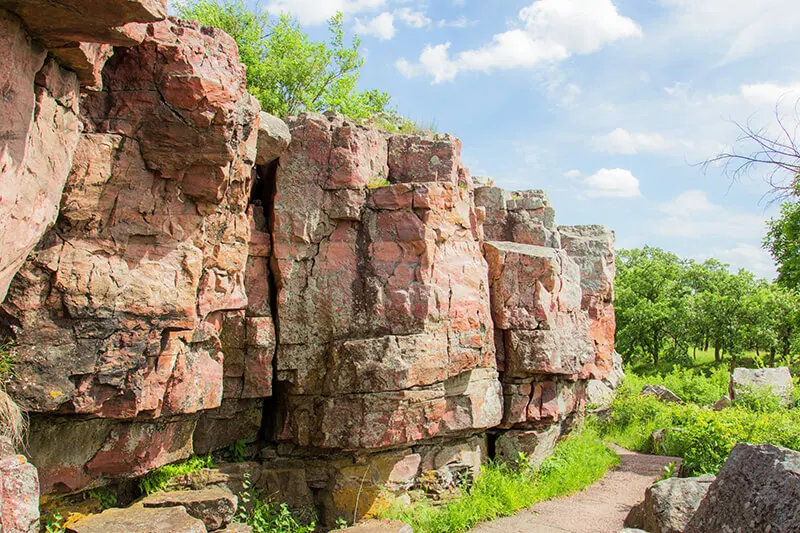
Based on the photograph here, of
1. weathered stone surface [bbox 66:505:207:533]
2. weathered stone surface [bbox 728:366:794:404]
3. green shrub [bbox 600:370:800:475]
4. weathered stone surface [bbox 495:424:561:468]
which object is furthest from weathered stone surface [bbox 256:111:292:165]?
weathered stone surface [bbox 728:366:794:404]

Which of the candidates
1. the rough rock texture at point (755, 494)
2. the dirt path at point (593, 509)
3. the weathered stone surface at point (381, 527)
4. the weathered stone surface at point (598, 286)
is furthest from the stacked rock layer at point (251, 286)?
the rough rock texture at point (755, 494)

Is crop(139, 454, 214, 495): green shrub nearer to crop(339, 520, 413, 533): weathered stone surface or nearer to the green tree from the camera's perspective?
crop(339, 520, 413, 533): weathered stone surface

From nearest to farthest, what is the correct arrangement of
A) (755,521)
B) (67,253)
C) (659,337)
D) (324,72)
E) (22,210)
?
(755,521)
(22,210)
(67,253)
(324,72)
(659,337)

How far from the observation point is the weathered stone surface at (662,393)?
1828 cm

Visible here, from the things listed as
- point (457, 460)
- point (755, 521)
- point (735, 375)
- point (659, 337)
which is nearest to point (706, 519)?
point (755, 521)

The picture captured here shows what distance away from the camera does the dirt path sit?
959 centimetres

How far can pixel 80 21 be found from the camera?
193 inches

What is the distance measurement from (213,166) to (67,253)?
181 cm

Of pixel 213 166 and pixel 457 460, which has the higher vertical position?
pixel 213 166

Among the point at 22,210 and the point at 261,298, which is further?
the point at 261,298

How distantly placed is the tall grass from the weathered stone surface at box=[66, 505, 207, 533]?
3079 mm

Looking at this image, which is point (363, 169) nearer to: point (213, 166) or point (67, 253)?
point (213, 166)

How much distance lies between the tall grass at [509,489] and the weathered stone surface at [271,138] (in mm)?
5575

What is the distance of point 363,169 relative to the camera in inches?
378
